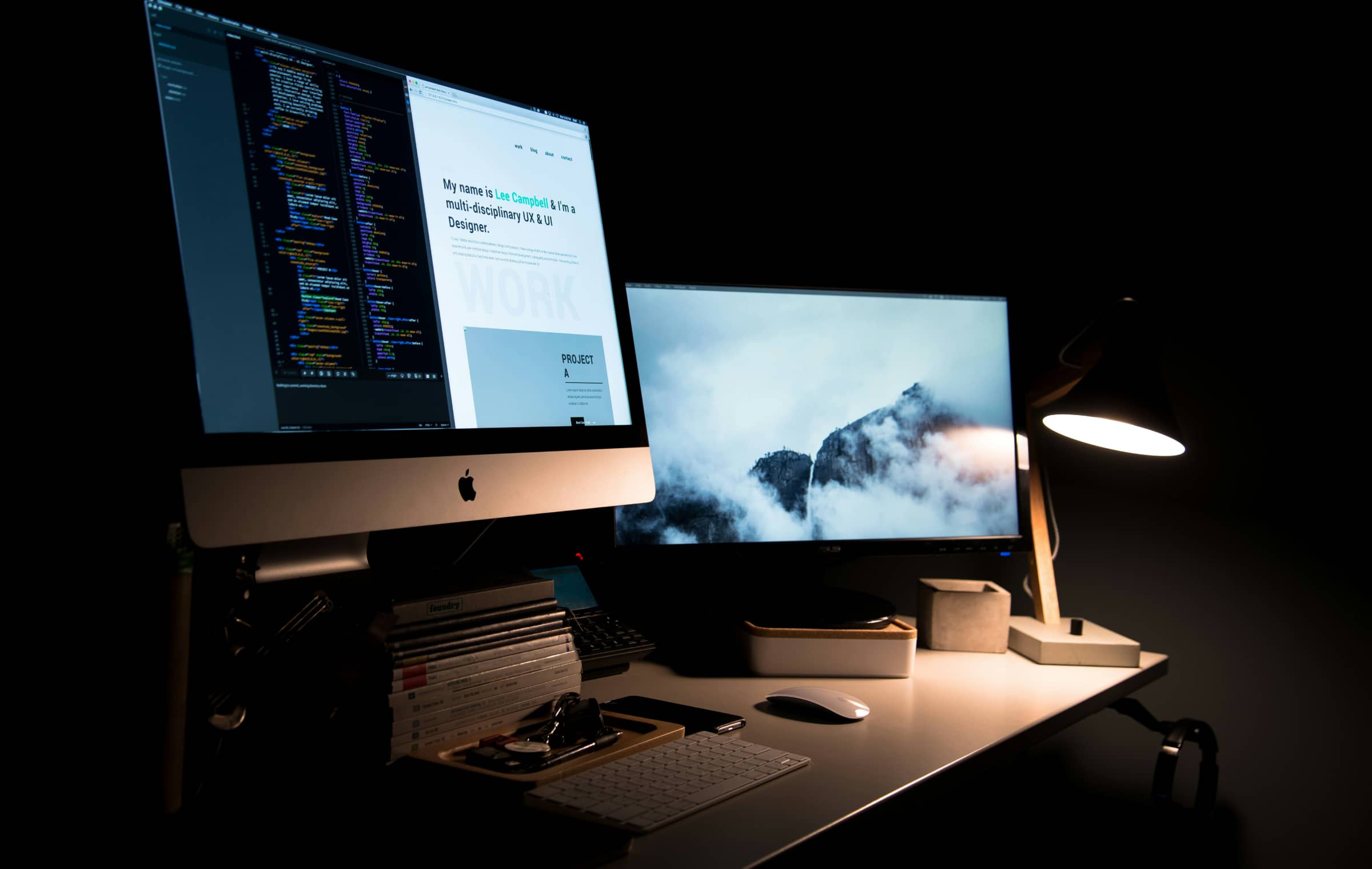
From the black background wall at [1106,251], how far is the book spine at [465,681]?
479 mm

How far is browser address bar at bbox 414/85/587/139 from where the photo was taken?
35.4 inches

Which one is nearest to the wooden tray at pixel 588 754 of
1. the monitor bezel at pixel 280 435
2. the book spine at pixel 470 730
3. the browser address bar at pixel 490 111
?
the book spine at pixel 470 730

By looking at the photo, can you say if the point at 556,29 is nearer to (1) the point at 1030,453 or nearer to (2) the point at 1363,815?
(1) the point at 1030,453

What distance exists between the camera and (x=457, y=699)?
754 millimetres

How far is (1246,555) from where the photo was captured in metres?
1.54

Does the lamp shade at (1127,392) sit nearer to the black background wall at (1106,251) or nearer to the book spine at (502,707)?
the black background wall at (1106,251)

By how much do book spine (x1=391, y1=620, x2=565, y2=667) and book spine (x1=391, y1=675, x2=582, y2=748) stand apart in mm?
48

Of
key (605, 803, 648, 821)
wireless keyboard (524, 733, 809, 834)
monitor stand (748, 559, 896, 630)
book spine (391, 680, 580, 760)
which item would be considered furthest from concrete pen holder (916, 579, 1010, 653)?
key (605, 803, 648, 821)

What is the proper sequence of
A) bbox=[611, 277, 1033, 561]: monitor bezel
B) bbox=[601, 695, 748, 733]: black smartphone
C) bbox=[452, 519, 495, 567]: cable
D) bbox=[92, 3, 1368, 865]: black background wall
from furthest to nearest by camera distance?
bbox=[92, 3, 1368, 865]: black background wall, bbox=[611, 277, 1033, 561]: monitor bezel, bbox=[452, 519, 495, 567]: cable, bbox=[601, 695, 748, 733]: black smartphone

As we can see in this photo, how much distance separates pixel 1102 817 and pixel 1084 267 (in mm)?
1047

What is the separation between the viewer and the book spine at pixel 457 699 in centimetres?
72

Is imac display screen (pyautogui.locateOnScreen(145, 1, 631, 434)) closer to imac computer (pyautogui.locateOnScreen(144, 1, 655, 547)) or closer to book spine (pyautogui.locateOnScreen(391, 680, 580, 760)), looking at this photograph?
imac computer (pyautogui.locateOnScreen(144, 1, 655, 547))

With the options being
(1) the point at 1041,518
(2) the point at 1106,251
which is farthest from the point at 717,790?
(2) the point at 1106,251

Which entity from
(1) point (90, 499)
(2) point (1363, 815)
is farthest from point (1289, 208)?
(1) point (90, 499)
